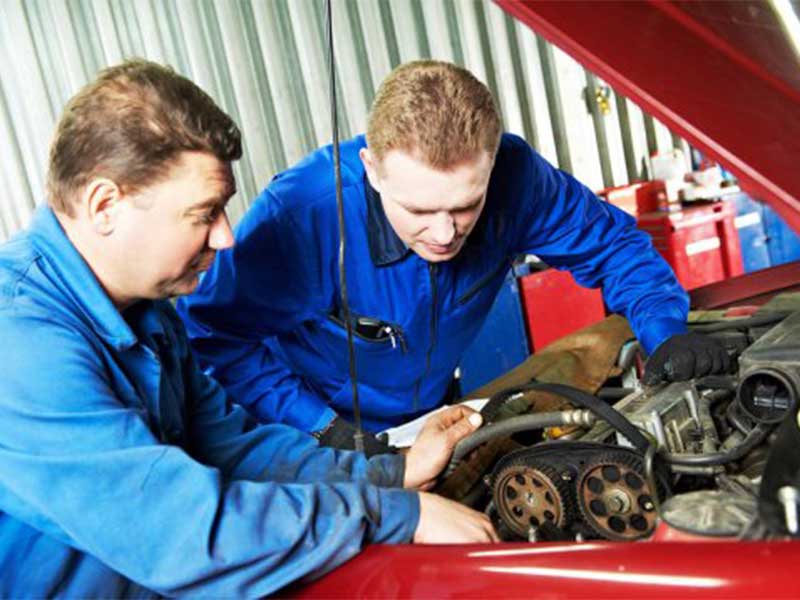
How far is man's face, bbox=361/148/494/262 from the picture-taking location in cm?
130

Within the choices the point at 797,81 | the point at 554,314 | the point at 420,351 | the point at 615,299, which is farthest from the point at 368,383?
the point at 554,314

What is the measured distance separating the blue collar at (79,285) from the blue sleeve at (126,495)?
0.07 m

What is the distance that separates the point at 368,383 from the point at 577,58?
92 centimetres

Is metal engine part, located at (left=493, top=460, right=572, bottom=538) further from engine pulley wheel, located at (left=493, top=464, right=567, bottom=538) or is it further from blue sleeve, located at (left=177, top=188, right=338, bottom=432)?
blue sleeve, located at (left=177, top=188, right=338, bottom=432)

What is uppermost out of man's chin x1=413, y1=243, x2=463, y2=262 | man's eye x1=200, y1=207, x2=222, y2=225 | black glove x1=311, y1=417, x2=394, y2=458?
man's eye x1=200, y1=207, x2=222, y2=225

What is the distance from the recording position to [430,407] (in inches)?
75.3

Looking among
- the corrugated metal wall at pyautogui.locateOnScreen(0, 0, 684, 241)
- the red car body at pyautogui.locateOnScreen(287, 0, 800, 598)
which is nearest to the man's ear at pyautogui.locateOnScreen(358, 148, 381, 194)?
the red car body at pyautogui.locateOnScreen(287, 0, 800, 598)

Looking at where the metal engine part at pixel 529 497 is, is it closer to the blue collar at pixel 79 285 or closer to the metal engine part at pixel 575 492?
the metal engine part at pixel 575 492

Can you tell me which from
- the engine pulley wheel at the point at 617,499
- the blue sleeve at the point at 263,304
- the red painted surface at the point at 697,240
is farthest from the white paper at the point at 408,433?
the red painted surface at the point at 697,240

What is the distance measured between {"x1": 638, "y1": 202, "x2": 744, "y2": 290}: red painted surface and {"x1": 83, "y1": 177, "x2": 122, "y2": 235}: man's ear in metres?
3.34

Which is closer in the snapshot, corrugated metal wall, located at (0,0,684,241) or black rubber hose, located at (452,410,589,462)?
black rubber hose, located at (452,410,589,462)

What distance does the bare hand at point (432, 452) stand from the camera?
1.15m

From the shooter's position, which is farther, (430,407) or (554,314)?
(554,314)

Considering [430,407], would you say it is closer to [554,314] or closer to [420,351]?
[420,351]
